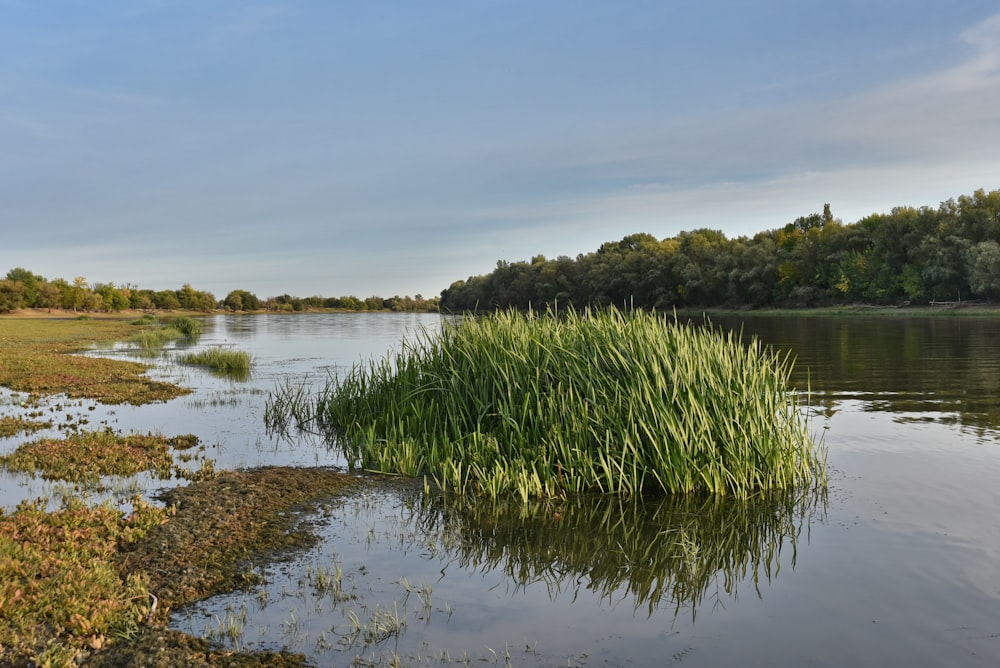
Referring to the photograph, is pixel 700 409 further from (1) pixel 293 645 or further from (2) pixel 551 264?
(2) pixel 551 264

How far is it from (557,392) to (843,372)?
21.5m

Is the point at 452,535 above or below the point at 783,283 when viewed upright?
below

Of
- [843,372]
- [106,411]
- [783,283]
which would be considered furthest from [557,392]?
[783,283]

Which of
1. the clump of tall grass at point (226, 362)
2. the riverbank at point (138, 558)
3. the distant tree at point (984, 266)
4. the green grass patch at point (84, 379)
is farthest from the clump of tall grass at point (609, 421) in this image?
the distant tree at point (984, 266)

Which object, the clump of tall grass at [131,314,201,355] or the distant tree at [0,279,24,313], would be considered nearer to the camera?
the clump of tall grass at [131,314,201,355]

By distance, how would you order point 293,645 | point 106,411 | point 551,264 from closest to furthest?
point 293,645 → point 106,411 → point 551,264

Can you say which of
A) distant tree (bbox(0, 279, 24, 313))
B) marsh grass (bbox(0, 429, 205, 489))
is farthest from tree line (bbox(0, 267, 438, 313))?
marsh grass (bbox(0, 429, 205, 489))

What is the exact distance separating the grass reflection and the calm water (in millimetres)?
32

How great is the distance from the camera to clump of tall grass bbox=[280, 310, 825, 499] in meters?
11.1

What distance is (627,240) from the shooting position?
6767 inches

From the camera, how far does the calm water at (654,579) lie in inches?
257

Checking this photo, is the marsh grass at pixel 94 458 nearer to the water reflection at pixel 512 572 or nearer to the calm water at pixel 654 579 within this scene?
the calm water at pixel 654 579

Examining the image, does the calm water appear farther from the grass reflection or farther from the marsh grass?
the marsh grass

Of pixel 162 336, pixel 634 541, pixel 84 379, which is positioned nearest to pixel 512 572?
pixel 634 541
